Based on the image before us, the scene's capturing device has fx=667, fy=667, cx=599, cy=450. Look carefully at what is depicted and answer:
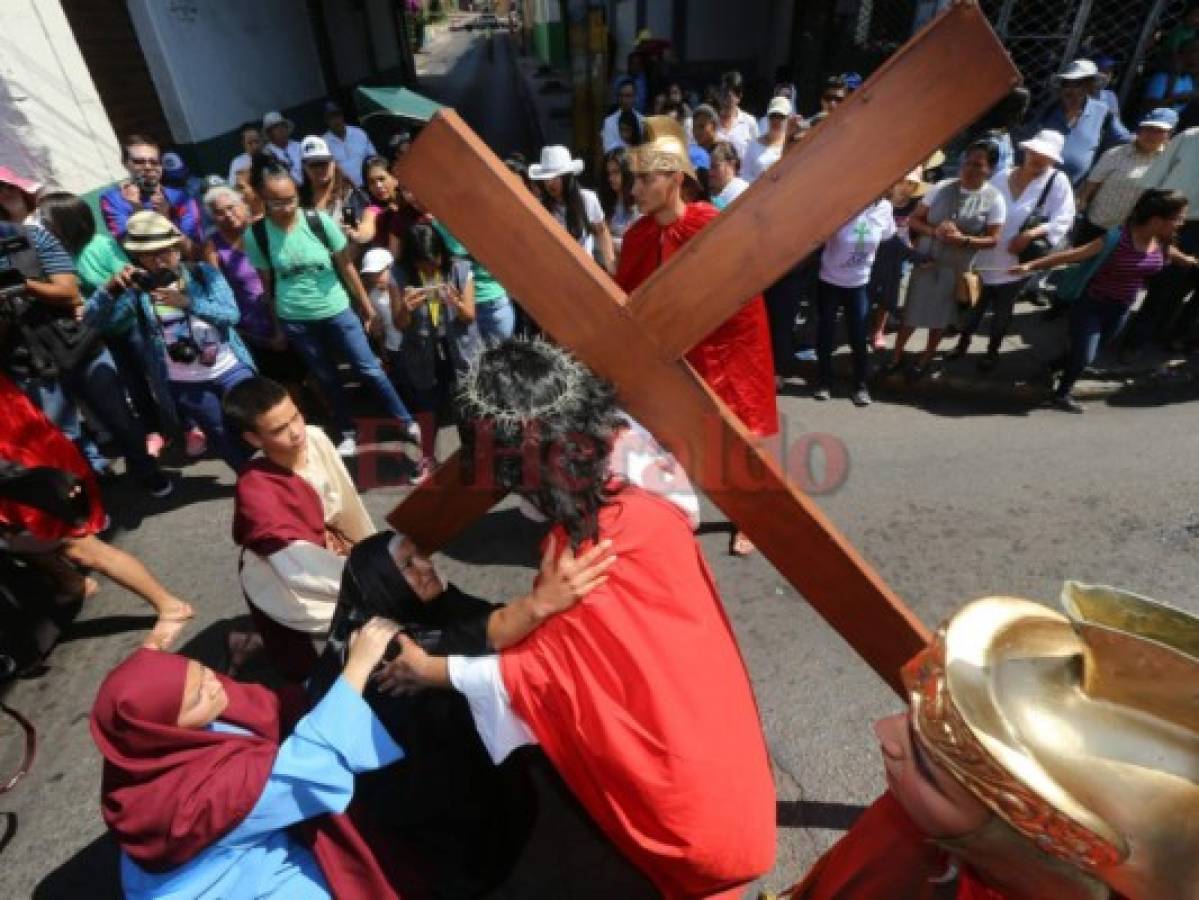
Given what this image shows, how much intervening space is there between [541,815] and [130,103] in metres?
8.02

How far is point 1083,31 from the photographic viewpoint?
7211mm

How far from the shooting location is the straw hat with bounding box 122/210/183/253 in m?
3.46

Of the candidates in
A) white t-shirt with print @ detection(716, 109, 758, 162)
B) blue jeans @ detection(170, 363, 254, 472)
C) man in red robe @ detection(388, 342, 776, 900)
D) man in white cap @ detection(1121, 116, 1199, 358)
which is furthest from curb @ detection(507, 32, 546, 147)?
man in red robe @ detection(388, 342, 776, 900)

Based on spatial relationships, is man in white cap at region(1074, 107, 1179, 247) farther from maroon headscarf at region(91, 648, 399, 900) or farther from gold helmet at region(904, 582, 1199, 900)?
maroon headscarf at region(91, 648, 399, 900)

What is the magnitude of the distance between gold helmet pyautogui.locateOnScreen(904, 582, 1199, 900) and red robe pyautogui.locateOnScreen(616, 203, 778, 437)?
1.96 m

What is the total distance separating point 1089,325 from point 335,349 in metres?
4.97

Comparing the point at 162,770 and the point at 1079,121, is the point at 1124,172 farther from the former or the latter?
the point at 162,770

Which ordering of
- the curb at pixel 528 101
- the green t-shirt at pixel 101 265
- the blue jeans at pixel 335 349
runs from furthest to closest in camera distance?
the curb at pixel 528 101
the blue jeans at pixel 335 349
the green t-shirt at pixel 101 265

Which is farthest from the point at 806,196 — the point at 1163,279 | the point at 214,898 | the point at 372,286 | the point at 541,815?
the point at 1163,279

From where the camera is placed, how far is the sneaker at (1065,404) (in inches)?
186

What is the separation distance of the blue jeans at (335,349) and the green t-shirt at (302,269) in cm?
7

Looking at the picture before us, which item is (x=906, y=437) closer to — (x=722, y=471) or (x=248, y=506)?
(x=722, y=471)

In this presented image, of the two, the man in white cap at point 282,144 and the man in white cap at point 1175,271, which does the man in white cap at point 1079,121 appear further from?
the man in white cap at point 282,144

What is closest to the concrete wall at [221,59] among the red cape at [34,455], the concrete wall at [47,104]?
the concrete wall at [47,104]
